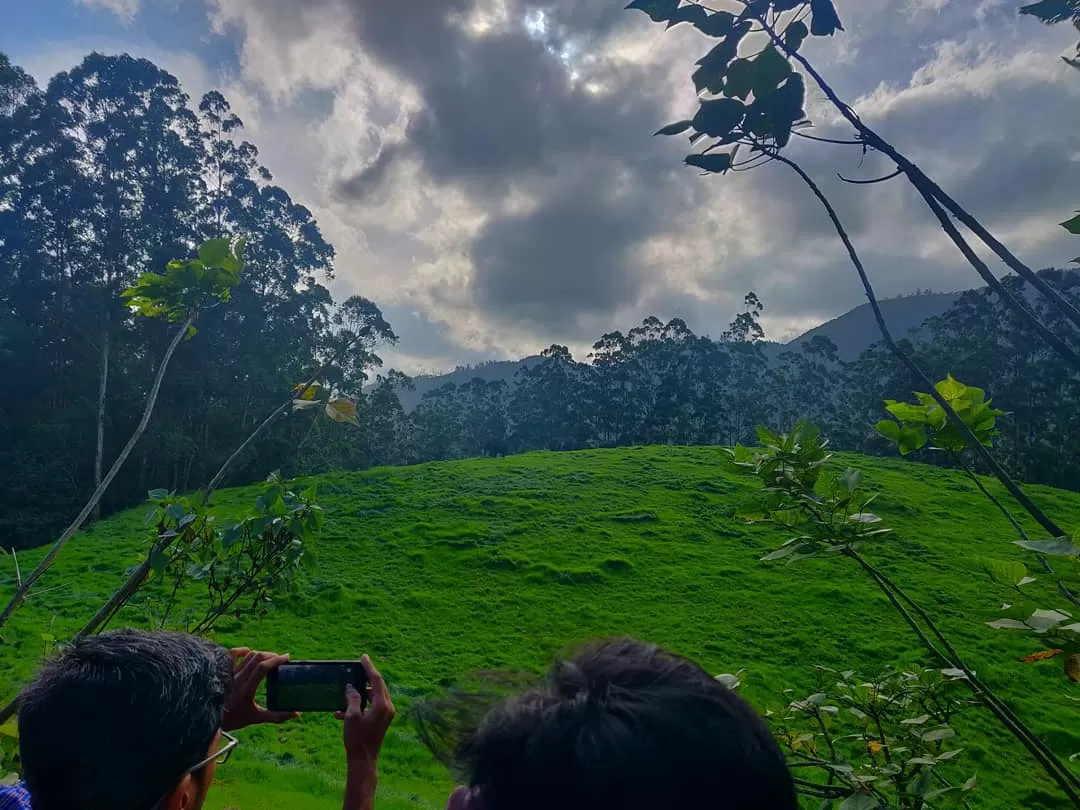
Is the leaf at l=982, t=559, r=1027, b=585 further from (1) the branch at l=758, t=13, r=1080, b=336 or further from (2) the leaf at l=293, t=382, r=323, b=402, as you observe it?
(2) the leaf at l=293, t=382, r=323, b=402

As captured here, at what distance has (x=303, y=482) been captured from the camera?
1.91 meters

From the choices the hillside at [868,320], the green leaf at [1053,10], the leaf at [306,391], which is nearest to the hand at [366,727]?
the leaf at [306,391]

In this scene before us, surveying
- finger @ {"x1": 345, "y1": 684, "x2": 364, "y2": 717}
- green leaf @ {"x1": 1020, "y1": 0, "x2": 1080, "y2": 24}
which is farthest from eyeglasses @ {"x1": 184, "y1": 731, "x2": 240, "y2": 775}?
green leaf @ {"x1": 1020, "y1": 0, "x2": 1080, "y2": 24}

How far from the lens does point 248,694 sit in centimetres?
116

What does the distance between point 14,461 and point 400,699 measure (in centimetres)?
1443

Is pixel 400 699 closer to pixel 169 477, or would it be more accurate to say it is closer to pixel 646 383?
pixel 169 477

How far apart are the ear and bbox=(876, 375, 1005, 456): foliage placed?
1.15 m

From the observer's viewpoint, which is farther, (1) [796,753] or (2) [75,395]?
(2) [75,395]

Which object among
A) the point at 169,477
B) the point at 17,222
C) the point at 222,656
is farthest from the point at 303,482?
the point at 169,477

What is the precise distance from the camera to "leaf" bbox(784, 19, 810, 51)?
2.59ft

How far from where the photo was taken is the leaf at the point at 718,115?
0.82 m

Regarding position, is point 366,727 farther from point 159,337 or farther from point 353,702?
point 159,337

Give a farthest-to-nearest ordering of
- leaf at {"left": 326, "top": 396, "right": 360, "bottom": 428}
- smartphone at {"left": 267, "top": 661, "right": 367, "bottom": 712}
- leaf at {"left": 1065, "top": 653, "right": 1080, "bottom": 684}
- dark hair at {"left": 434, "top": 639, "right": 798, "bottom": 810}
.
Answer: leaf at {"left": 326, "top": 396, "right": 360, "bottom": 428}, smartphone at {"left": 267, "top": 661, "right": 367, "bottom": 712}, leaf at {"left": 1065, "top": 653, "right": 1080, "bottom": 684}, dark hair at {"left": 434, "top": 639, "right": 798, "bottom": 810}

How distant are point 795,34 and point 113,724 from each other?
1.20 meters
